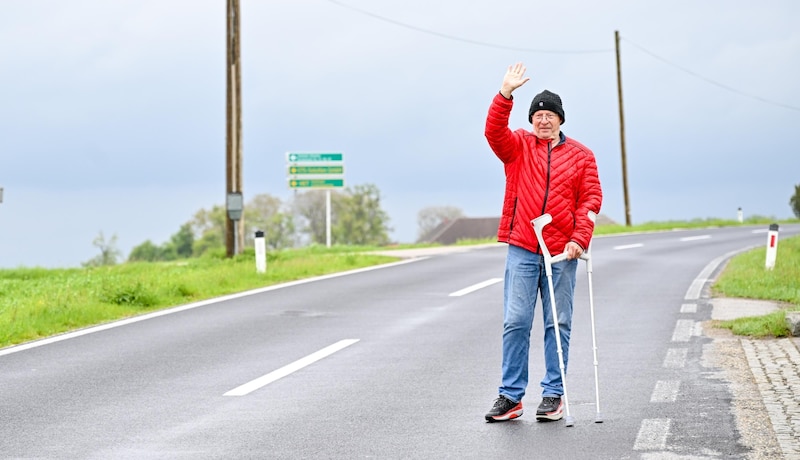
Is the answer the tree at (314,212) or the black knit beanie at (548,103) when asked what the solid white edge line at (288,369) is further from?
the tree at (314,212)

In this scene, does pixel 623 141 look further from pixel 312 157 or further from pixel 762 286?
pixel 762 286

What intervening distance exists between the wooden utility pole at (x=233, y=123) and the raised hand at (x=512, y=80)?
18.6 meters

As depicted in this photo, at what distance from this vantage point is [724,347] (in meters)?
11.0

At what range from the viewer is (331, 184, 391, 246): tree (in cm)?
10144

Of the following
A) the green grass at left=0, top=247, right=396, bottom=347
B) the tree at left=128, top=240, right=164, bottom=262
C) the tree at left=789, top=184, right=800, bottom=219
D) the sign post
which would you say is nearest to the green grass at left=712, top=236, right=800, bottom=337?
the green grass at left=0, top=247, right=396, bottom=347

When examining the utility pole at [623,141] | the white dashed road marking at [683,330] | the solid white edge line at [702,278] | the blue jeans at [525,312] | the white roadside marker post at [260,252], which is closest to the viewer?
the blue jeans at [525,312]

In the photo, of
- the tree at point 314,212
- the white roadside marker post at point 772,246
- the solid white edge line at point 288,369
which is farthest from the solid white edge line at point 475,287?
the tree at point 314,212

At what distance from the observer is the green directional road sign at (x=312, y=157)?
147 ft

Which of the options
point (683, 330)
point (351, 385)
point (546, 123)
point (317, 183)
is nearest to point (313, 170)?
point (317, 183)

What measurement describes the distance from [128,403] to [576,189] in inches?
145

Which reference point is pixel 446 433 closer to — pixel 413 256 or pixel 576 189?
pixel 576 189

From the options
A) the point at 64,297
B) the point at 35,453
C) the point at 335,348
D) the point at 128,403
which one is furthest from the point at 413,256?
the point at 35,453

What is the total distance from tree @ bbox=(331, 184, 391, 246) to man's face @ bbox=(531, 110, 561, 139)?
93160mm

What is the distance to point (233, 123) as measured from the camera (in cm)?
2605
